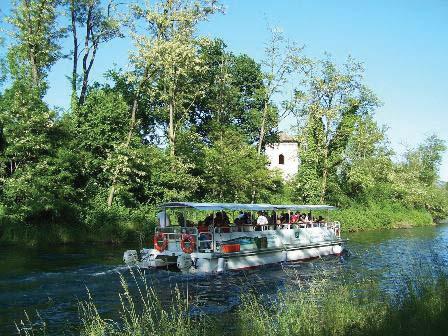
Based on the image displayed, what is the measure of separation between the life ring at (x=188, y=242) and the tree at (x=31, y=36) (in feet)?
65.9

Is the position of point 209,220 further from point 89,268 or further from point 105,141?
point 105,141

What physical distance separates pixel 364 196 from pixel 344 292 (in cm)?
5432

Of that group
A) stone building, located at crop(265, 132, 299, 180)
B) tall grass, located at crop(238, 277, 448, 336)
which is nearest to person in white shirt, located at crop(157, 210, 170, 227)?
tall grass, located at crop(238, 277, 448, 336)

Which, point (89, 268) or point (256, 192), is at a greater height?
point (256, 192)

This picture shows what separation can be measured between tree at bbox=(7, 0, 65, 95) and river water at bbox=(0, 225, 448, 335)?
15805 mm

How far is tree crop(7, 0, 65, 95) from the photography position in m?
37.9

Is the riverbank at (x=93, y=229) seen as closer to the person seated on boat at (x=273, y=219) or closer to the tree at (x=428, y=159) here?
the person seated on boat at (x=273, y=219)


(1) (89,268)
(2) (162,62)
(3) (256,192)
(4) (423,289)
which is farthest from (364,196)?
(4) (423,289)

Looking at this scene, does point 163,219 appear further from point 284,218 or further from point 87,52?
point 87,52

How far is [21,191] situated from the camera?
105 ft

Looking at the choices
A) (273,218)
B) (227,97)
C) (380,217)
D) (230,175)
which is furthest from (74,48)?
(380,217)

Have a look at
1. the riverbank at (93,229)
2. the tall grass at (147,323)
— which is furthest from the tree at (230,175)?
the tall grass at (147,323)

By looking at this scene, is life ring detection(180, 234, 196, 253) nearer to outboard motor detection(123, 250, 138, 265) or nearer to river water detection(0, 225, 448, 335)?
river water detection(0, 225, 448, 335)

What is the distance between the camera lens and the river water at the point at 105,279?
14.5 meters
